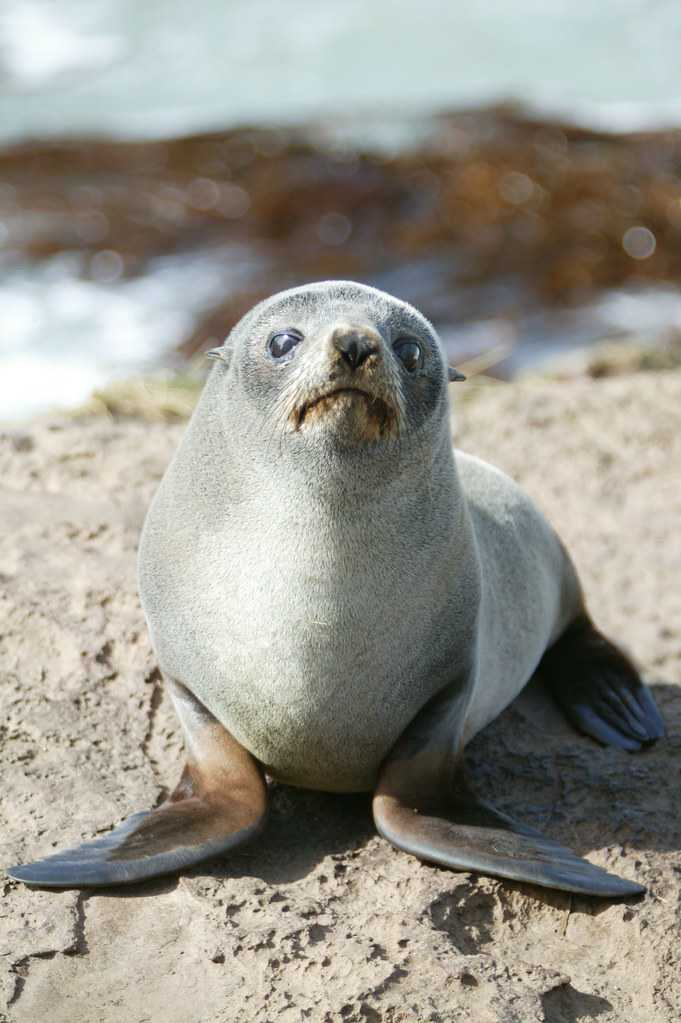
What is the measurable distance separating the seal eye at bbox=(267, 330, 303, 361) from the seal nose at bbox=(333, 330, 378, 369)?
29 centimetres

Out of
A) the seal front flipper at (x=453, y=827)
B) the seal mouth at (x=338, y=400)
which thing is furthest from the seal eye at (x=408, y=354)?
the seal front flipper at (x=453, y=827)

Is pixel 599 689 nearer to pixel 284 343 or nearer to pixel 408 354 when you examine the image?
pixel 408 354

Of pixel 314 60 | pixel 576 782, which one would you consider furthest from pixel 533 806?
pixel 314 60

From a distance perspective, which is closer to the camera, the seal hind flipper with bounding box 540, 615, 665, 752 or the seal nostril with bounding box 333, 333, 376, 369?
the seal nostril with bounding box 333, 333, 376, 369

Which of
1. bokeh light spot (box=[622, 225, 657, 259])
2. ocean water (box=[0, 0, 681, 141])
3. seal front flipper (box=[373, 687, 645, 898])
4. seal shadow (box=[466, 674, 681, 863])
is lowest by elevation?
ocean water (box=[0, 0, 681, 141])

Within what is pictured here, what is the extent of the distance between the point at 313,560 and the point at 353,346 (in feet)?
1.96

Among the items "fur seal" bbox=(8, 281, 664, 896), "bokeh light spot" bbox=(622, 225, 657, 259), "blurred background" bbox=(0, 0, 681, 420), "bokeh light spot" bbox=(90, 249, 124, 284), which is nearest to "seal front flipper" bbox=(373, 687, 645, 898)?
"fur seal" bbox=(8, 281, 664, 896)

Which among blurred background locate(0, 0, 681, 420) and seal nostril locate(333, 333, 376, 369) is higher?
seal nostril locate(333, 333, 376, 369)

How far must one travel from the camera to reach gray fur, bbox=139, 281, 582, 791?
134 inches

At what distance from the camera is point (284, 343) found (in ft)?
11.3

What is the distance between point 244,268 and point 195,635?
8.76 metres

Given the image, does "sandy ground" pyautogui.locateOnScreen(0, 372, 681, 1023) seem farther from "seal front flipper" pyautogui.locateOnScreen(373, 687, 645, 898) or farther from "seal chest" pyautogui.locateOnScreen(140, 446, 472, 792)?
"seal chest" pyautogui.locateOnScreen(140, 446, 472, 792)

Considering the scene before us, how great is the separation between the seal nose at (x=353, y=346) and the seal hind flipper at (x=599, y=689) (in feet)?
5.82

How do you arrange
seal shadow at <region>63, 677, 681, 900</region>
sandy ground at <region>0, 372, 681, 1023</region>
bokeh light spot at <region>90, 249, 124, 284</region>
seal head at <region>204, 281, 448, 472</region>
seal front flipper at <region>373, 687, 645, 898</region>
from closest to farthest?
sandy ground at <region>0, 372, 681, 1023</region> < seal head at <region>204, 281, 448, 472</region> < seal front flipper at <region>373, 687, 645, 898</region> < seal shadow at <region>63, 677, 681, 900</region> < bokeh light spot at <region>90, 249, 124, 284</region>
